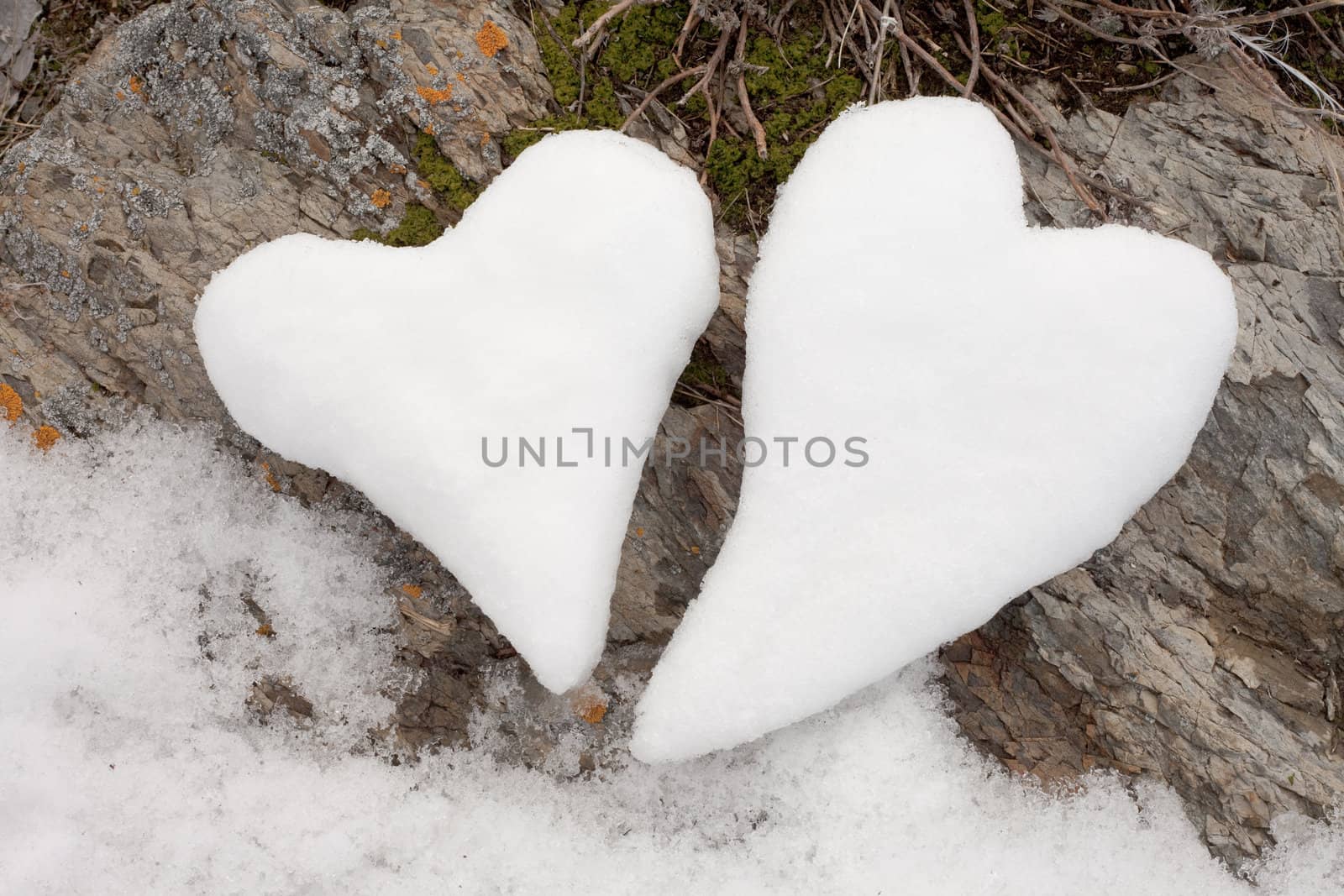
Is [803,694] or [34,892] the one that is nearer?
[803,694]

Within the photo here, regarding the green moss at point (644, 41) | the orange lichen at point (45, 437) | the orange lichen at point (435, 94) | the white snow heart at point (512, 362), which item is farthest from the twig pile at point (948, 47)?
the orange lichen at point (45, 437)

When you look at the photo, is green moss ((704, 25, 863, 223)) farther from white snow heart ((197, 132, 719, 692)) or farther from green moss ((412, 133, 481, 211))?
green moss ((412, 133, 481, 211))

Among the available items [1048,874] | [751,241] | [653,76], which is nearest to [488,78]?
[653,76]

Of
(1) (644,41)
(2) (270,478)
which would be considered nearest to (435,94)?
(1) (644,41)

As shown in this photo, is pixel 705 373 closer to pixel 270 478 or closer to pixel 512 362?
pixel 512 362

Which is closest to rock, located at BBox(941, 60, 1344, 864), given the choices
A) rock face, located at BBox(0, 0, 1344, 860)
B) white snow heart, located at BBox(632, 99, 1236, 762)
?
rock face, located at BBox(0, 0, 1344, 860)

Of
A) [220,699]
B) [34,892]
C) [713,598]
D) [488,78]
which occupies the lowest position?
[34,892]

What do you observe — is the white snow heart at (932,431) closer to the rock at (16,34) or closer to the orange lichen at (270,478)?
the orange lichen at (270,478)

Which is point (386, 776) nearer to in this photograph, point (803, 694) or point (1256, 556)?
point (803, 694)
